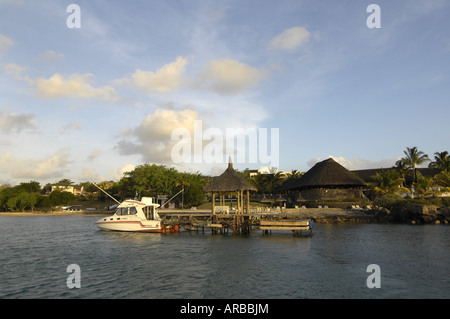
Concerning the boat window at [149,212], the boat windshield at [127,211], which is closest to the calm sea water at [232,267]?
the boat windshield at [127,211]

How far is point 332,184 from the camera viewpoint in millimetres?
60531

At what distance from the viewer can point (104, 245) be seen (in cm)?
2969

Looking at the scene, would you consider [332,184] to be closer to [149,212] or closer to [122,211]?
[149,212]

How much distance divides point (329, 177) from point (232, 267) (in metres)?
46.6

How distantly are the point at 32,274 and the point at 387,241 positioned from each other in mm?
29086

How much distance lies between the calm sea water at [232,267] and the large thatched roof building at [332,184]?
2905 centimetres

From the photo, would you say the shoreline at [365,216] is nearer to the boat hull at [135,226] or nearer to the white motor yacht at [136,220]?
the white motor yacht at [136,220]

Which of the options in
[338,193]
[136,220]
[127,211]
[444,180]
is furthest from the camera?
[338,193]

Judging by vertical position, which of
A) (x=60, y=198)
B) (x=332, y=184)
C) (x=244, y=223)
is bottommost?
(x=60, y=198)

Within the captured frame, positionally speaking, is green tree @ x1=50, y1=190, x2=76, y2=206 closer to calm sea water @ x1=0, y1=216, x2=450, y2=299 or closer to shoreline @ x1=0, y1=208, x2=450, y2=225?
shoreline @ x1=0, y1=208, x2=450, y2=225

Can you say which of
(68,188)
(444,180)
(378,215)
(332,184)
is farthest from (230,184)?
(68,188)
